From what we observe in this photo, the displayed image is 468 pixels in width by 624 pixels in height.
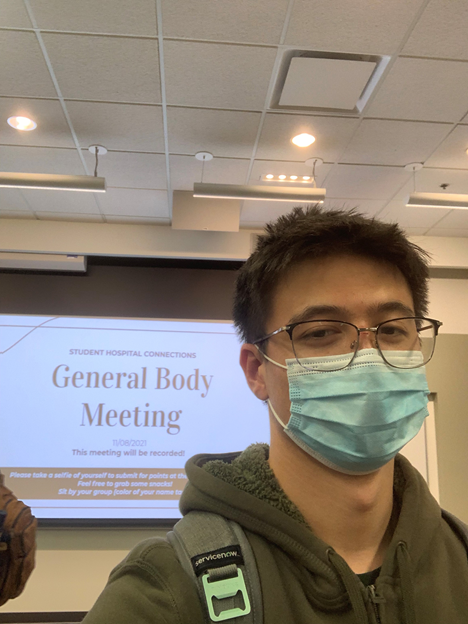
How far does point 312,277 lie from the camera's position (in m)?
0.90

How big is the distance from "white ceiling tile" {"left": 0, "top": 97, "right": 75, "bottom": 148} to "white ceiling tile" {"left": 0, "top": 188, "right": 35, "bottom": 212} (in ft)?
2.06

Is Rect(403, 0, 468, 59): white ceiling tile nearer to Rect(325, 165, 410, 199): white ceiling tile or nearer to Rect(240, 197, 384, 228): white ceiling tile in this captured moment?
Rect(325, 165, 410, 199): white ceiling tile

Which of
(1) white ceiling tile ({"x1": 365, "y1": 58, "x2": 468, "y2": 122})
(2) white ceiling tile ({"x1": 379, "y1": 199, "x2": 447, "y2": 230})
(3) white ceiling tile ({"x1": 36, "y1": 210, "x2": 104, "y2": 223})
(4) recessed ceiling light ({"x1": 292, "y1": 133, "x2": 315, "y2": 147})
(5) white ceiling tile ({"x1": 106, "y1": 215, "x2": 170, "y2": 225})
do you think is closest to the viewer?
(1) white ceiling tile ({"x1": 365, "y1": 58, "x2": 468, "y2": 122})

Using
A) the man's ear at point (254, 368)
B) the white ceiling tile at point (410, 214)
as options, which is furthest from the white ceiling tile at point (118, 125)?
the man's ear at point (254, 368)

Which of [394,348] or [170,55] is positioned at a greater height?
[170,55]

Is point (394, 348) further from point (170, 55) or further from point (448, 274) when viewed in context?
point (448, 274)

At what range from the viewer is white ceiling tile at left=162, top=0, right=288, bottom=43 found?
1.93 metres

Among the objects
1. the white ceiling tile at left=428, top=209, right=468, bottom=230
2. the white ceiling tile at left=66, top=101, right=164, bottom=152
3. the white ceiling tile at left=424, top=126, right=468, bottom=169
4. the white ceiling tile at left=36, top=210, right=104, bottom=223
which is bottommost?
the white ceiling tile at left=428, top=209, right=468, bottom=230

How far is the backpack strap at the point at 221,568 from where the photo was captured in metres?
0.65

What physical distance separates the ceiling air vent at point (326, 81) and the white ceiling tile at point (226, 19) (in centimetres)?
20

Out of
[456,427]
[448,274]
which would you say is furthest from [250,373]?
[448,274]

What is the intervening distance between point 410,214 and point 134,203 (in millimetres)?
2369

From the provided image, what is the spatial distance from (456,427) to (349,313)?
12.2 feet

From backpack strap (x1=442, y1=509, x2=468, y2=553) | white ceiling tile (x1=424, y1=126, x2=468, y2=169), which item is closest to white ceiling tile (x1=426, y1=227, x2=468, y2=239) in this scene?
white ceiling tile (x1=424, y1=126, x2=468, y2=169)
